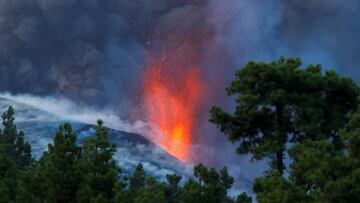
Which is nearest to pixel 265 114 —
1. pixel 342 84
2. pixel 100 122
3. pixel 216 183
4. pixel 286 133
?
pixel 286 133

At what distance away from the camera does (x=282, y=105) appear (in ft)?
96.5

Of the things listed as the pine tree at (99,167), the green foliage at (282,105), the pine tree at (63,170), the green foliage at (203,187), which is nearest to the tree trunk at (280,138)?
the green foliage at (282,105)

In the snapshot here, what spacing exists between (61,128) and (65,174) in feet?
12.0

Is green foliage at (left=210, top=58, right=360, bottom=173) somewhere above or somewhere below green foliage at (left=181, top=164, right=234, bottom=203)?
above

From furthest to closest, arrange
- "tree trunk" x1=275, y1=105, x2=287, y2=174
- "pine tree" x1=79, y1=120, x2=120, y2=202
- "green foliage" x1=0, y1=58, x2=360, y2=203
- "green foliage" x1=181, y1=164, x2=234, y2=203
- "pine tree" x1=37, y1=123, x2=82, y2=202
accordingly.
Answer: "pine tree" x1=37, y1=123, x2=82, y2=202
"pine tree" x1=79, y1=120, x2=120, y2=202
"green foliage" x1=181, y1=164, x2=234, y2=203
"tree trunk" x1=275, y1=105, x2=287, y2=174
"green foliage" x1=0, y1=58, x2=360, y2=203

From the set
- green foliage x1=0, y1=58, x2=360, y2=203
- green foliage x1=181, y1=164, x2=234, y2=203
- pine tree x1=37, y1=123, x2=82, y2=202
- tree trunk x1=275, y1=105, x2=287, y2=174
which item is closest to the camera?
green foliage x1=0, y1=58, x2=360, y2=203

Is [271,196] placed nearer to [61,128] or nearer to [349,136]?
[349,136]

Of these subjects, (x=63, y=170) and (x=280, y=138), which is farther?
(x=63, y=170)

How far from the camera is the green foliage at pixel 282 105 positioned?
28.8 metres

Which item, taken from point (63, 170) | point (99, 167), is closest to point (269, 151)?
point (99, 167)

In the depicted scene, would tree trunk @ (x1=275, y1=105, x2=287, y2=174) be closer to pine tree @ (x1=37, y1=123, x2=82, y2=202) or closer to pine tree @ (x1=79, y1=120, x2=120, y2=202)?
pine tree @ (x1=79, y1=120, x2=120, y2=202)

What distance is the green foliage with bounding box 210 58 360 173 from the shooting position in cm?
2877

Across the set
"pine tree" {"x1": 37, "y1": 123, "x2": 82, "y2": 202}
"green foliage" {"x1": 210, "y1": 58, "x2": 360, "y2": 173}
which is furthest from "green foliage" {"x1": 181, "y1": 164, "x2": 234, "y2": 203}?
"pine tree" {"x1": 37, "y1": 123, "x2": 82, "y2": 202}

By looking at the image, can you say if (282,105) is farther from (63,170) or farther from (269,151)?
(63,170)
